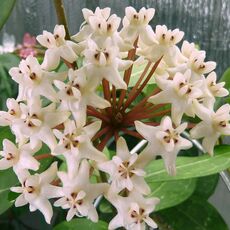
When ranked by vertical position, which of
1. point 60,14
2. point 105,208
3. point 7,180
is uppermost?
point 60,14

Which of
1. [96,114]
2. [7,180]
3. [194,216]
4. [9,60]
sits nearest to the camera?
[96,114]

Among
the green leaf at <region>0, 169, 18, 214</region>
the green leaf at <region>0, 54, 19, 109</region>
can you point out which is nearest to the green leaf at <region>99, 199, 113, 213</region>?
the green leaf at <region>0, 169, 18, 214</region>

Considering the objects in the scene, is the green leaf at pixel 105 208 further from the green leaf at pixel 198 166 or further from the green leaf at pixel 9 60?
the green leaf at pixel 9 60

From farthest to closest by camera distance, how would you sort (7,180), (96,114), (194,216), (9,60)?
(9,60), (194,216), (7,180), (96,114)

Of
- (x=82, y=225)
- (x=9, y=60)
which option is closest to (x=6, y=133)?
(x=82, y=225)

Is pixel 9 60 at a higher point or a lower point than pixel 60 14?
lower

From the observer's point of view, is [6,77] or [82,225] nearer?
[82,225]

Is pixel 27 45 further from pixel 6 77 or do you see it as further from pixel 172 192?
pixel 172 192
